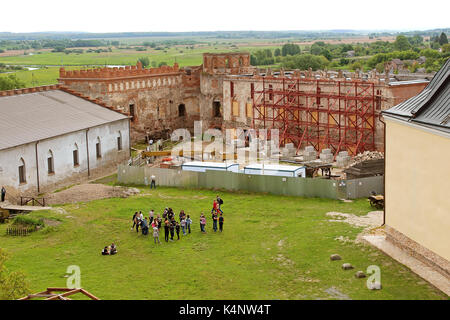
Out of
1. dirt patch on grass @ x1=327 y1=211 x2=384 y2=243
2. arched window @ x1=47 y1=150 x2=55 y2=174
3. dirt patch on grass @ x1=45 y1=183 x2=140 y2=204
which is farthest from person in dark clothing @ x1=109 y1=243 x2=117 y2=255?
arched window @ x1=47 y1=150 x2=55 y2=174

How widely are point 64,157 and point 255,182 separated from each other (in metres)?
12.7

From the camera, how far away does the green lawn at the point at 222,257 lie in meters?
21.1

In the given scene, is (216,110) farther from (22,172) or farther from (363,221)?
(363,221)

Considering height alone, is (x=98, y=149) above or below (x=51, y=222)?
above

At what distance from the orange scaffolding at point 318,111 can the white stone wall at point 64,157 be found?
39.4ft

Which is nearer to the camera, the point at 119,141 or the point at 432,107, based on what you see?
the point at 432,107

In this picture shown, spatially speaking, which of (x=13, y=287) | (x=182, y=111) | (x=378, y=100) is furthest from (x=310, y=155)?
(x=13, y=287)

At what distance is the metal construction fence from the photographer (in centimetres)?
3412

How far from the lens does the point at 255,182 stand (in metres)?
36.4

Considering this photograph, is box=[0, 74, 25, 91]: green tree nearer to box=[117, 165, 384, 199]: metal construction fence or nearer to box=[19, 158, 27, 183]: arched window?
box=[117, 165, 384, 199]: metal construction fence

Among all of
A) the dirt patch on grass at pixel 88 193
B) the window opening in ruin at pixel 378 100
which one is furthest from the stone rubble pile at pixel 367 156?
the dirt patch on grass at pixel 88 193

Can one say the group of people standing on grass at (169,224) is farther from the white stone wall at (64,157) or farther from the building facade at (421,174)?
the white stone wall at (64,157)

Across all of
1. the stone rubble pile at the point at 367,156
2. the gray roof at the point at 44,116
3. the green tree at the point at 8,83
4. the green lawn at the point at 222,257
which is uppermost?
the green tree at the point at 8,83

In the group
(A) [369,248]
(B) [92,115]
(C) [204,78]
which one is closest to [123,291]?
(A) [369,248]
